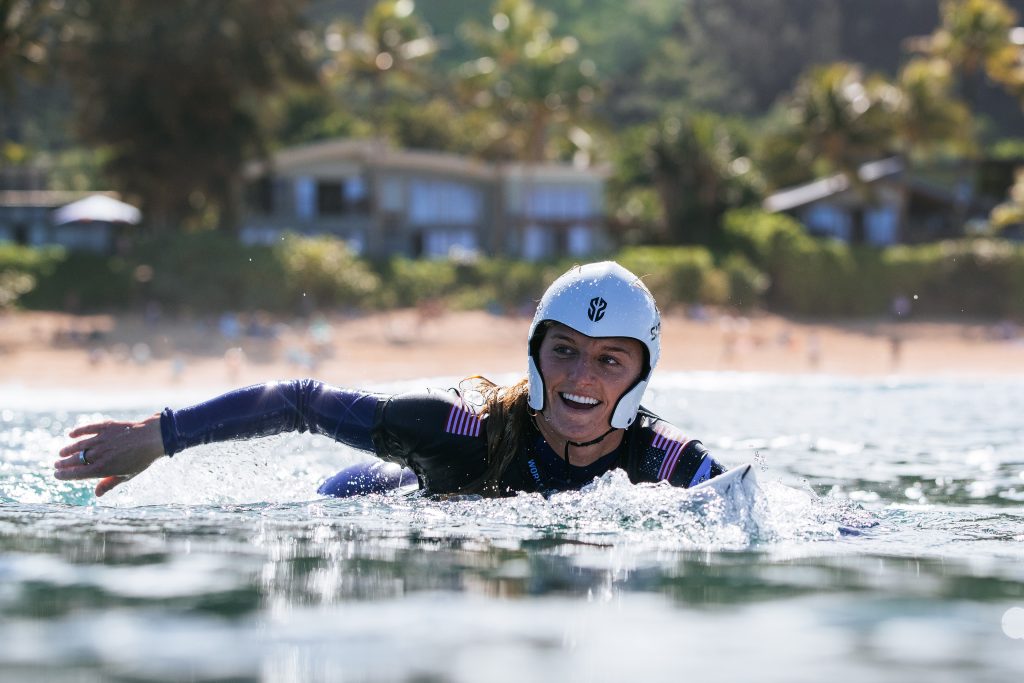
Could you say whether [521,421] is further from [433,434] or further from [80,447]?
[80,447]

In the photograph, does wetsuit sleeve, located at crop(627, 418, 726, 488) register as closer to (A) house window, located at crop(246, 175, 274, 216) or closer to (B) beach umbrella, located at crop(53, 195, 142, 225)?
(B) beach umbrella, located at crop(53, 195, 142, 225)

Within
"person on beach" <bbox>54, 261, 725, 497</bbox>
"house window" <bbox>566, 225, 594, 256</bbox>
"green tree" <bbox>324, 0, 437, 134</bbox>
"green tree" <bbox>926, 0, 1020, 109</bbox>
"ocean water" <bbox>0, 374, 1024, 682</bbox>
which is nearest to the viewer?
"ocean water" <bbox>0, 374, 1024, 682</bbox>

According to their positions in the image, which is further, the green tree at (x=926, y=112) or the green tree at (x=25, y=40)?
the green tree at (x=926, y=112)

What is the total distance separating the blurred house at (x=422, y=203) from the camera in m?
Answer: 58.1

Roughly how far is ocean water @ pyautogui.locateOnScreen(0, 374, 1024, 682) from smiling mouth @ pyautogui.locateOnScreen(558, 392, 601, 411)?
0.40 m

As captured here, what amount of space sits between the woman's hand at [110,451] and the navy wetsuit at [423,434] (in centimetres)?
8

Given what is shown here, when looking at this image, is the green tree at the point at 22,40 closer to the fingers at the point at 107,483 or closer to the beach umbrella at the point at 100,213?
the beach umbrella at the point at 100,213

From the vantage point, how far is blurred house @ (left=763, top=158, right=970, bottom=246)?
65.1m

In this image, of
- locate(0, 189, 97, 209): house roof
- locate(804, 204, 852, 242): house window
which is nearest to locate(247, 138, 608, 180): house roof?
locate(804, 204, 852, 242): house window

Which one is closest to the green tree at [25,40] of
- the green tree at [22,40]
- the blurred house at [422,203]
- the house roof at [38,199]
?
the green tree at [22,40]

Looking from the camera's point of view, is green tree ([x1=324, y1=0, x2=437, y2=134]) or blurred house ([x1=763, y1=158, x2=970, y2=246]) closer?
blurred house ([x1=763, y1=158, x2=970, y2=246])

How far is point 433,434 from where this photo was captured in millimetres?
6633

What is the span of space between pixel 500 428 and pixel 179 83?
3960cm

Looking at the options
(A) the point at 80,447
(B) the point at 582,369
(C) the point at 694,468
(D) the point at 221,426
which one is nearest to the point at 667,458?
(C) the point at 694,468
